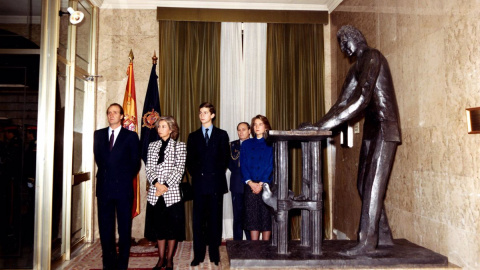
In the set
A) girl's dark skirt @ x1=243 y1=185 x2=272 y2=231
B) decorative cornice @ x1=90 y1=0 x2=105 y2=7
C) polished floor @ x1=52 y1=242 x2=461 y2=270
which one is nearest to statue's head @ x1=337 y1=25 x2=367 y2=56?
girl's dark skirt @ x1=243 y1=185 x2=272 y2=231

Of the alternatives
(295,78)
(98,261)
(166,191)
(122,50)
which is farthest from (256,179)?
(122,50)

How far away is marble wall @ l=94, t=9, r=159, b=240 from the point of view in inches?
211

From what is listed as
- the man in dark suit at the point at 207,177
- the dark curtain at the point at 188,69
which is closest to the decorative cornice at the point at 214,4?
the dark curtain at the point at 188,69

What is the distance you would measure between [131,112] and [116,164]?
161cm

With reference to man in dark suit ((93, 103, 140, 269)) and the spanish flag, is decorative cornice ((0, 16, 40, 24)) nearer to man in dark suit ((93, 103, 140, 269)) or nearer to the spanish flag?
man in dark suit ((93, 103, 140, 269))

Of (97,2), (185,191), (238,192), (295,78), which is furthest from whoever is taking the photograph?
(295,78)

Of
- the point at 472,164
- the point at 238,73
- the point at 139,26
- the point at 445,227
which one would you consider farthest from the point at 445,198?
the point at 139,26

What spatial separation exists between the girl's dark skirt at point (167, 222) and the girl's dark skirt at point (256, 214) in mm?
715

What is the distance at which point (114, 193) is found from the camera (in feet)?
11.7

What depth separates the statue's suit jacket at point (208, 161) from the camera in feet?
12.6

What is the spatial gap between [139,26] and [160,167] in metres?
2.66

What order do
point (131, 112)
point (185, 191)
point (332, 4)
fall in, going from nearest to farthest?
1. point (185, 191)
2. point (131, 112)
3. point (332, 4)

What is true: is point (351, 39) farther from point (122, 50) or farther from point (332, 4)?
point (122, 50)

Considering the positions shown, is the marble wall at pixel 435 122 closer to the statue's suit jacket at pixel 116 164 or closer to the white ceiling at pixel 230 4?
the white ceiling at pixel 230 4
